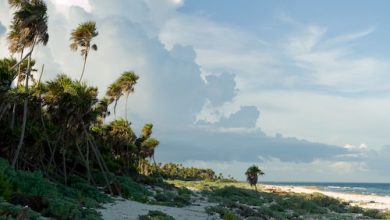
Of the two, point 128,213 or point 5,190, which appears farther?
point 128,213

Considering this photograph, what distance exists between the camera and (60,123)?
105ft

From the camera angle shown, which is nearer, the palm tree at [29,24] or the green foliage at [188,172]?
the palm tree at [29,24]

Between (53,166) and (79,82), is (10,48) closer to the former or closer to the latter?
(79,82)

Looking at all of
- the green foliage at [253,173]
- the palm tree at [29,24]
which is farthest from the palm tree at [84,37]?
the green foliage at [253,173]

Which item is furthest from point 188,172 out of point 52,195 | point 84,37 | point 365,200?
point 52,195

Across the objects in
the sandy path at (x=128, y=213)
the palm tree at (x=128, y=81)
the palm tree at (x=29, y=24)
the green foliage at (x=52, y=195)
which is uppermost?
the palm tree at (x=128, y=81)

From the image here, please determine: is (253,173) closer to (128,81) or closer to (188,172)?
(128,81)

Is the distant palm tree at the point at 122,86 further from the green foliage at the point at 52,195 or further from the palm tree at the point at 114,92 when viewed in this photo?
the green foliage at the point at 52,195

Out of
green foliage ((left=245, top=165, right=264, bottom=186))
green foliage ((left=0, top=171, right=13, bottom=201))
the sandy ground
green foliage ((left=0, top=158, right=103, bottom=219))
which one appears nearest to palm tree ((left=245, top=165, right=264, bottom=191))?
green foliage ((left=245, top=165, right=264, bottom=186))

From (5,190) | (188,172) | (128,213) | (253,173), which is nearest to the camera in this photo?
(5,190)

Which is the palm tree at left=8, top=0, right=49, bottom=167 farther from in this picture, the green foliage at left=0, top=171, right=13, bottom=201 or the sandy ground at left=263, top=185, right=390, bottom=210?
the sandy ground at left=263, top=185, right=390, bottom=210

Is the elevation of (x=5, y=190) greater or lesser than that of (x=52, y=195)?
greater

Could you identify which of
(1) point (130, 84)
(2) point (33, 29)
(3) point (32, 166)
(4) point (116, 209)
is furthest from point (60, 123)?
(1) point (130, 84)

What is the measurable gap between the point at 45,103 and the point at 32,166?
15.3 feet
